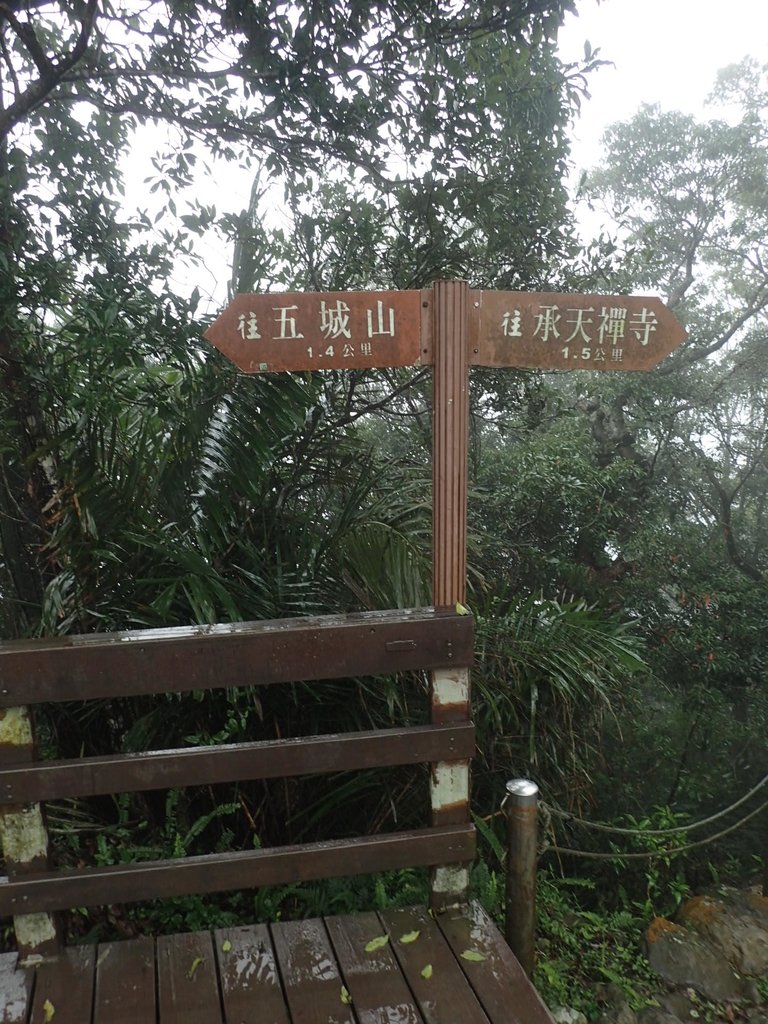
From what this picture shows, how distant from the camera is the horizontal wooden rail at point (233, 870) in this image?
214cm

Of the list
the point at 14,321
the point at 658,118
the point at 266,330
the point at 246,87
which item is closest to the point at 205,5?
the point at 246,87

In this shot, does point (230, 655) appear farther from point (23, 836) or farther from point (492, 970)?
point (492, 970)

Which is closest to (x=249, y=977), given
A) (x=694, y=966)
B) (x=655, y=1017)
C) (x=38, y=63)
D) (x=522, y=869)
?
(x=522, y=869)

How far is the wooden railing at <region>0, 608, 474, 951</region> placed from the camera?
2080 millimetres

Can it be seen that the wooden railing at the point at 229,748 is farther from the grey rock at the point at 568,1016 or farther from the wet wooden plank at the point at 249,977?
the grey rock at the point at 568,1016

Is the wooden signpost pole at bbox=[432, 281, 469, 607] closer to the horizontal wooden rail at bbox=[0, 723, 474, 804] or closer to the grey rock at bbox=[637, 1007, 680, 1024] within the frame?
the horizontal wooden rail at bbox=[0, 723, 474, 804]

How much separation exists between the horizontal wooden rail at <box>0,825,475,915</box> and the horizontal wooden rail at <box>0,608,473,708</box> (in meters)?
0.50

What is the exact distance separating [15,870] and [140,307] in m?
2.27

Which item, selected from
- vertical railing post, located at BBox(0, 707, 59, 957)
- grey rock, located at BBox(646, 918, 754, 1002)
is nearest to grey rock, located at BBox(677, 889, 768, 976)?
grey rock, located at BBox(646, 918, 754, 1002)

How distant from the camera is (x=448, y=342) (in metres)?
2.55

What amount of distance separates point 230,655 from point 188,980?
2.87 feet

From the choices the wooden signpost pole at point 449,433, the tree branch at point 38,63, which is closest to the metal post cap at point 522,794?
the wooden signpost pole at point 449,433

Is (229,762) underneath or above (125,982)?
above

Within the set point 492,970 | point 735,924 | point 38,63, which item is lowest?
point 735,924
